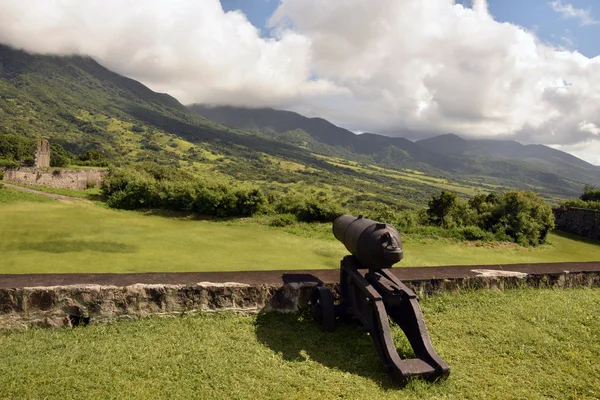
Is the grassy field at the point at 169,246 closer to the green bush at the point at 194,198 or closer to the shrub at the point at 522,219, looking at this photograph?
the shrub at the point at 522,219

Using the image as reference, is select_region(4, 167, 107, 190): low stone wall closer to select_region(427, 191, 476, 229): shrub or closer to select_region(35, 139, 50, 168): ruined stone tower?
select_region(35, 139, 50, 168): ruined stone tower

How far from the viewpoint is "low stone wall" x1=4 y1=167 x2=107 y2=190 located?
35.7 meters

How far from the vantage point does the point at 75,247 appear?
14234mm

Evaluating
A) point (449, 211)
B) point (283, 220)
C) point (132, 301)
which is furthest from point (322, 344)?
Answer: point (449, 211)

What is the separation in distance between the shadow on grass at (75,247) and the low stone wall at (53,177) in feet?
89.6

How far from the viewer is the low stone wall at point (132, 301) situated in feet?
17.1

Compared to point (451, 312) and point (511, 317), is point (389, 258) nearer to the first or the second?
point (451, 312)

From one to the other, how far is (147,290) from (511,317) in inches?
238

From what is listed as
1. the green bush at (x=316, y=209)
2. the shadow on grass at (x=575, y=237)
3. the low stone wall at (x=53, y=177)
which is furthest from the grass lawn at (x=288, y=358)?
the low stone wall at (x=53, y=177)

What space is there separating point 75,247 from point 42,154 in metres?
37.5

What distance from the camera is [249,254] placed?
1512 centimetres

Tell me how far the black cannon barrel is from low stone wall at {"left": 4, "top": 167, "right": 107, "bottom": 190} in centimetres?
4155

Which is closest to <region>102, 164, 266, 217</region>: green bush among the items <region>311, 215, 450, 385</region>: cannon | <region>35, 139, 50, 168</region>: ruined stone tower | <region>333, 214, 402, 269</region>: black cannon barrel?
<region>311, 215, 450, 385</region>: cannon

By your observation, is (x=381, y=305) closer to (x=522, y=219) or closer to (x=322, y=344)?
(x=322, y=344)
